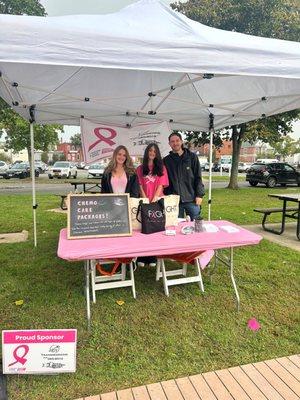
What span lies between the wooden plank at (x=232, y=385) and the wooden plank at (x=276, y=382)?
0.25 meters

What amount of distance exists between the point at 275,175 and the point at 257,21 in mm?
8870

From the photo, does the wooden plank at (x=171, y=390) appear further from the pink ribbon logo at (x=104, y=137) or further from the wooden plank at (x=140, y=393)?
the pink ribbon logo at (x=104, y=137)

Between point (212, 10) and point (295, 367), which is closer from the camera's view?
point (295, 367)

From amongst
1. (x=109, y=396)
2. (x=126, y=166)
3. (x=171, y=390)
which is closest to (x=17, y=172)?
(x=126, y=166)

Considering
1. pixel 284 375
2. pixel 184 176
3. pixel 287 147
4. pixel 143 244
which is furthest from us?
pixel 287 147

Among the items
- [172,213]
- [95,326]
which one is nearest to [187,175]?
[172,213]

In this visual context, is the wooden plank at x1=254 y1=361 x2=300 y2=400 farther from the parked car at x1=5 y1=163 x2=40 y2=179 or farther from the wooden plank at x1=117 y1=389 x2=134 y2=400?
the parked car at x1=5 y1=163 x2=40 y2=179

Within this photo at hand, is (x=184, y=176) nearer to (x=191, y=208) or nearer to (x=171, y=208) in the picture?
(x=191, y=208)

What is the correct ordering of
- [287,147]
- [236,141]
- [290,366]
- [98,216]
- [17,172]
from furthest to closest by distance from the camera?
[287,147] < [17,172] < [236,141] < [98,216] < [290,366]

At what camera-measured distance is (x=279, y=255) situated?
17.6ft

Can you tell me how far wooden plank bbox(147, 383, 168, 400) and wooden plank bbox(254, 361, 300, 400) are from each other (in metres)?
0.79

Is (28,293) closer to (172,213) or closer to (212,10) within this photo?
(172,213)

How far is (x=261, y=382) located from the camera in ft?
7.97

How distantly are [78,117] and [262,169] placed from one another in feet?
55.7
